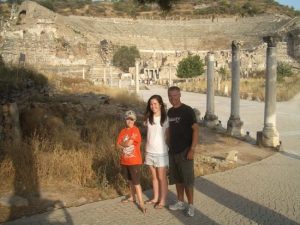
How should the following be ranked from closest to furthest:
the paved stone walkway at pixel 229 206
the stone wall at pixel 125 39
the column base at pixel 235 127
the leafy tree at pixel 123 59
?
1. the paved stone walkway at pixel 229 206
2. the column base at pixel 235 127
3. the stone wall at pixel 125 39
4. the leafy tree at pixel 123 59

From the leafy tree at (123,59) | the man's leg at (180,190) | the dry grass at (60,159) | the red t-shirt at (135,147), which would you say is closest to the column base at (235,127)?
the dry grass at (60,159)

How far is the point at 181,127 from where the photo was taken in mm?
6242

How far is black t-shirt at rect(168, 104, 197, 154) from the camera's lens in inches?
245

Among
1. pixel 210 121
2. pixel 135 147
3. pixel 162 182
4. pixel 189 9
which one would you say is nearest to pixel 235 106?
pixel 210 121

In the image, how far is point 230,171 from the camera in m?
9.51

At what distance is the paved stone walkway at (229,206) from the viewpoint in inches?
242

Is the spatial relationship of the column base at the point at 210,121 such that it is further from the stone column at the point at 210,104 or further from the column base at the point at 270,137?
the column base at the point at 270,137

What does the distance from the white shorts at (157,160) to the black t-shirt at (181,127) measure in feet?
0.66

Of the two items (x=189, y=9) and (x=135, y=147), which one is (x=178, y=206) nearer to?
(x=135, y=147)

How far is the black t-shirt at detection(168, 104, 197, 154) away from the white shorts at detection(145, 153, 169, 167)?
7.9 inches

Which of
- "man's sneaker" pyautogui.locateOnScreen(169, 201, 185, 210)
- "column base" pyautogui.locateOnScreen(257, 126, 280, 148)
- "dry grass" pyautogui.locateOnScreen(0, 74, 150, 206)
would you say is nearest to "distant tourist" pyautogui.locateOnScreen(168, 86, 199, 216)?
"man's sneaker" pyautogui.locateOnScreen(169, 201, 185, 210)

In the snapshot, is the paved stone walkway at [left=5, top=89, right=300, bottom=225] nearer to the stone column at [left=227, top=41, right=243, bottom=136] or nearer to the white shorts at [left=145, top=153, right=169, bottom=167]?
the white shorts at [left=145, top=153, right=169, bottom=167]

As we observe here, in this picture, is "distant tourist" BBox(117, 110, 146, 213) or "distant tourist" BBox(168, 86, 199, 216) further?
"distant tourist" BBox(117, 110, 146, 213)

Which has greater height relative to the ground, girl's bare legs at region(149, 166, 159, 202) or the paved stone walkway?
girl's bare legs at region(149, 166, 159, 202)
